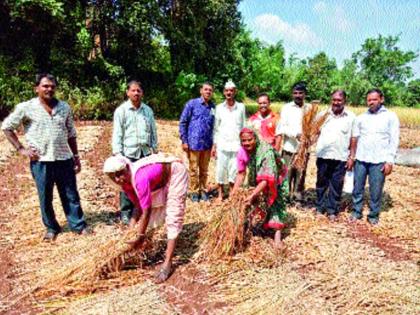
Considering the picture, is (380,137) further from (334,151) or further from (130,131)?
(130,131)

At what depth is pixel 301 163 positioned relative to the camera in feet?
17.4

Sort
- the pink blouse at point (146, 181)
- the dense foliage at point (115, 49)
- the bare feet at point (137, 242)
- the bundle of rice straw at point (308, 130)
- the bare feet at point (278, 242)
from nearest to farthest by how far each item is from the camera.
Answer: the pink blouse at point (146, 181), the bare feet at point (137, 242), the bare feet at point (278, 242), the bundle of rice straw at point (308, 130), the dense foliage at point (115, 49)

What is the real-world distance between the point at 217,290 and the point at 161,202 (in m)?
0.91

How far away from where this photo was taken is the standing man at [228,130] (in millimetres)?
5281

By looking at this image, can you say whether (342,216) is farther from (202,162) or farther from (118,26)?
(118,26)

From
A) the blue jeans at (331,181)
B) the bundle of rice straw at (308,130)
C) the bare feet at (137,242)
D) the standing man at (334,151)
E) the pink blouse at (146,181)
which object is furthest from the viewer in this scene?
the bundle of rice straw at (308,130)

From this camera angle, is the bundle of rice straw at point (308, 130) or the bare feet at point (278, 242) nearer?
the bare feet at point (278, 242)

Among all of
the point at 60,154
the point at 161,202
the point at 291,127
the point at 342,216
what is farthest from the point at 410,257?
the point at 60,154

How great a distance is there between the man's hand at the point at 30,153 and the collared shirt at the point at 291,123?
2898mm

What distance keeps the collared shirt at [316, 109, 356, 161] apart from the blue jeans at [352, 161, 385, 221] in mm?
268

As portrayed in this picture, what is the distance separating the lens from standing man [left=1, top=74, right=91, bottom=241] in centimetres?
396

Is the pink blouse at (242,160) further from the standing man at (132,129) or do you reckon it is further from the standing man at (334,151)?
the standing man at (334,151)

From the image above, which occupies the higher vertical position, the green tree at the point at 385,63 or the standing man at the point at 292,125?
the green tree at the point at 385,63

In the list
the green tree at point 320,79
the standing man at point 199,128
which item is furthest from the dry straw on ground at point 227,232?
the green tree at point 320,79
